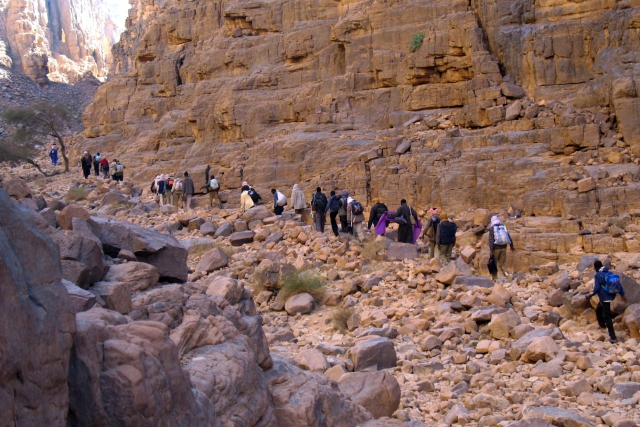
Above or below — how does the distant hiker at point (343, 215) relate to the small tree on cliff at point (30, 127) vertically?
below

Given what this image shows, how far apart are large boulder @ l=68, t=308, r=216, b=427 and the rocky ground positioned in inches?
16.9

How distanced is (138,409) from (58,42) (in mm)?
78146

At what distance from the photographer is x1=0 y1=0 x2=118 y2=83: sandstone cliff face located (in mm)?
63688

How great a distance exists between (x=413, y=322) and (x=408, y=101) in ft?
48.7

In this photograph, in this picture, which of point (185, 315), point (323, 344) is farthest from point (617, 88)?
point (185, 315)

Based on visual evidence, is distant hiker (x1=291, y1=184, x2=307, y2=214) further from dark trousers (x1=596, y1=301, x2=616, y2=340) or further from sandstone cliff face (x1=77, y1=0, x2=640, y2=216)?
dark trousers (x1=596, y1=301, x2=616, y2=340)

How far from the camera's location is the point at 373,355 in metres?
7.48

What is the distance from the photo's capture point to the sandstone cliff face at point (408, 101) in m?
17.1

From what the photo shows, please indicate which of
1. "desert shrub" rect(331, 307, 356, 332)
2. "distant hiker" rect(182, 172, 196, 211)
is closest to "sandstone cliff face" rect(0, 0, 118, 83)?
"distant hiker" rect(182, 172, 196, 211)

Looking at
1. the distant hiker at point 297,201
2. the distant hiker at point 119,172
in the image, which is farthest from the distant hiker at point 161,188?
the distant hiker at point 297,201

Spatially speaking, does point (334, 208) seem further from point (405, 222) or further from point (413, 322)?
point (413, 322)

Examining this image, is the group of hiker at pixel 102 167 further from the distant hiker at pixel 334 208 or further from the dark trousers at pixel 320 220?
the distant hiker at pixel 334 208

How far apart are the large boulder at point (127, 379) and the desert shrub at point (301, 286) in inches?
271

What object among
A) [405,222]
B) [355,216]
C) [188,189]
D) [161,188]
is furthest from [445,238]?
[161,188]
